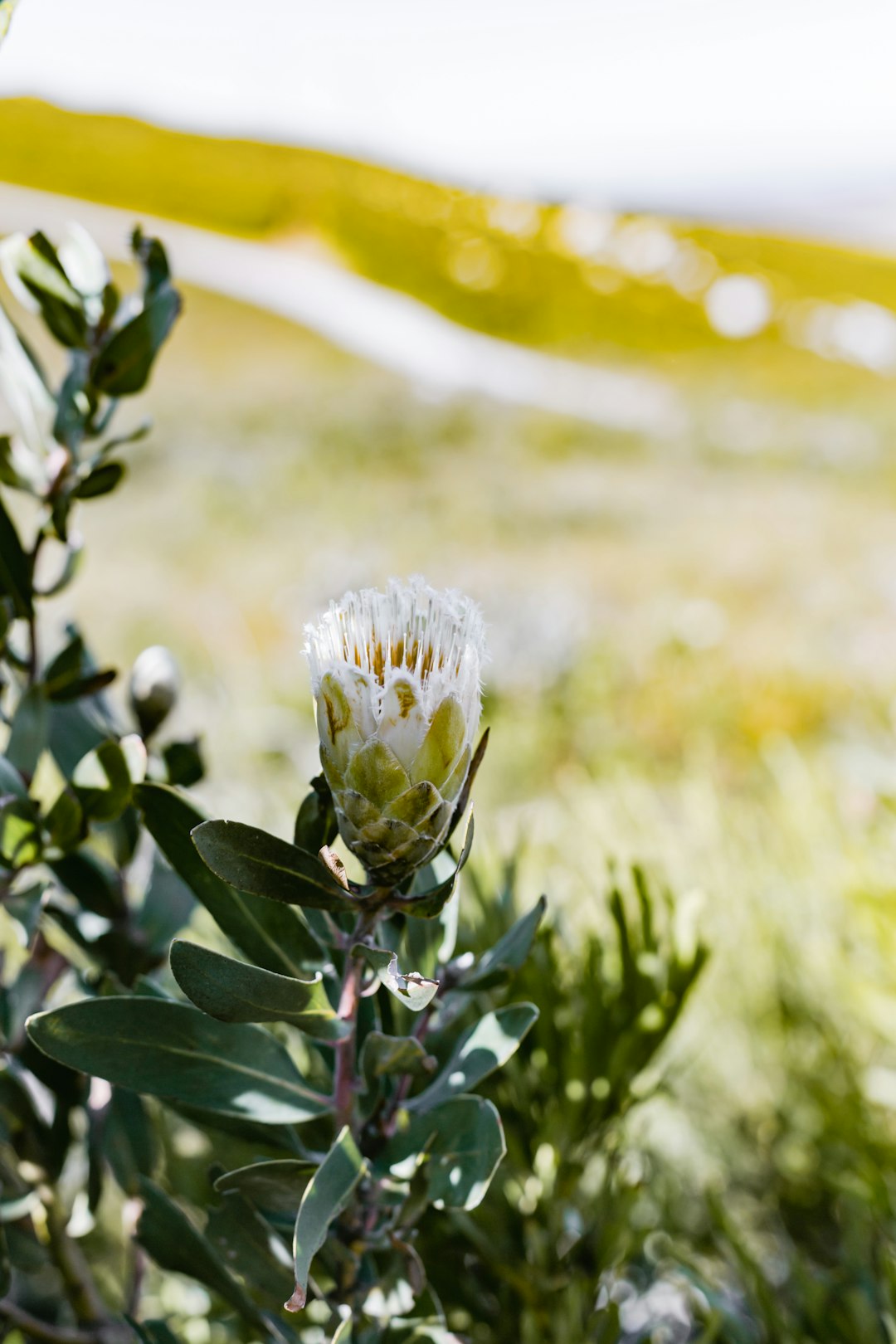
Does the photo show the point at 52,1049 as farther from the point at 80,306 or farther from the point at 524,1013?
the point at 80,306

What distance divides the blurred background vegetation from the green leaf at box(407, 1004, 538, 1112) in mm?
102

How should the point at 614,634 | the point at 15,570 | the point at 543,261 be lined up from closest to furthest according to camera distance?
the point at 15,570 < the point at 614,634 < the point at 543,261

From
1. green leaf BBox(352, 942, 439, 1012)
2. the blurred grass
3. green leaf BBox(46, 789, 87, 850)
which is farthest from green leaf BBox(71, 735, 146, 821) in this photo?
the blurred grass

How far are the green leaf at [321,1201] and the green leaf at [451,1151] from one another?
0.08 feet

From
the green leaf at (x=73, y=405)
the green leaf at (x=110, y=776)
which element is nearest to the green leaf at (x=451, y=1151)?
the green leaf at (x=110, y=776)

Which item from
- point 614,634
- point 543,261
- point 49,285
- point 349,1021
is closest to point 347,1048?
point 349,1021

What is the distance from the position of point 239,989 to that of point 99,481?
18 cm

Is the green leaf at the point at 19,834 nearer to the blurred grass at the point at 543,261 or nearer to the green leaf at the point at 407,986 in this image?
the green leaf at the point at 407,986

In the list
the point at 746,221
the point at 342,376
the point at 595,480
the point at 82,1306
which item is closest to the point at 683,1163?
the point at 82,1306

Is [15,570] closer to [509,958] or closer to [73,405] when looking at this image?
[73,405]

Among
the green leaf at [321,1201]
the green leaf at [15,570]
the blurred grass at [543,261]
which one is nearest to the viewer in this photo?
the green leaf at [321,1201]

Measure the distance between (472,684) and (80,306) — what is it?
193 millimetres

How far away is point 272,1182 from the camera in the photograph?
0.77 feet

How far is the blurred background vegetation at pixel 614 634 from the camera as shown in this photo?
14.8 inches
